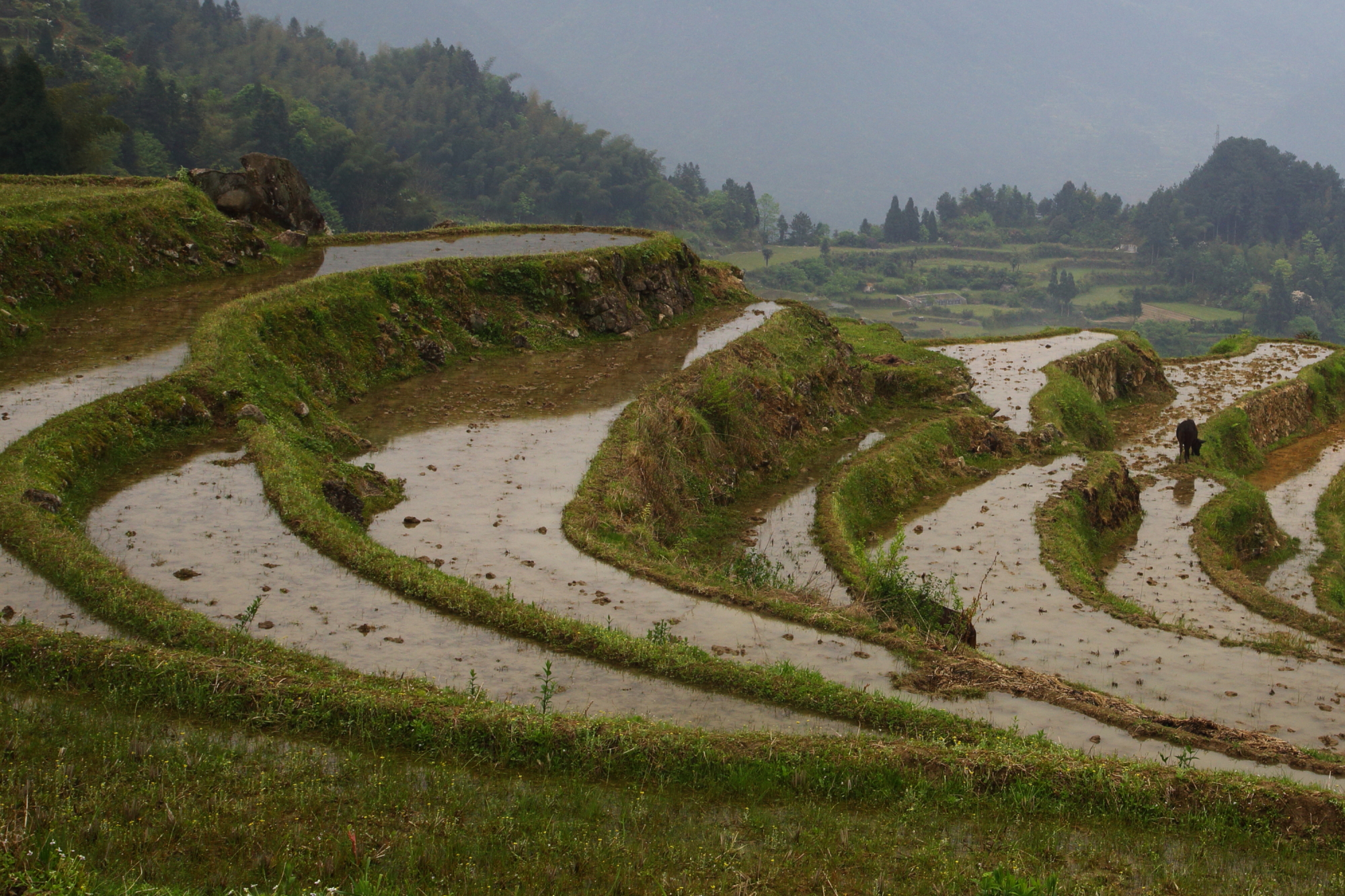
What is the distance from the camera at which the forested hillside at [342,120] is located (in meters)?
99.4

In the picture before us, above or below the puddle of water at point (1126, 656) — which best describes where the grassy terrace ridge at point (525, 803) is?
above

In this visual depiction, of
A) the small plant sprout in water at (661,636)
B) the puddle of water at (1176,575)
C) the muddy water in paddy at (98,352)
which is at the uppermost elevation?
the muddy water in paddy at (98,352)

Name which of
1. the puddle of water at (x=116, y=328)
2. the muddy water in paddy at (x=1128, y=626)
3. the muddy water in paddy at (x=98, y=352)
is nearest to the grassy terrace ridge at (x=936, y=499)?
the muddy water in paddy at (x=1128, y=626)

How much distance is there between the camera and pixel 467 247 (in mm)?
32812

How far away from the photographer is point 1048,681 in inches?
457

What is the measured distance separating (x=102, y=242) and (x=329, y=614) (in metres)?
18.6

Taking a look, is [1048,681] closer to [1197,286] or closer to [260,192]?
[260,192]

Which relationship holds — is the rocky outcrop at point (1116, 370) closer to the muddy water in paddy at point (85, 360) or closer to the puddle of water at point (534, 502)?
the puddle of water at point (534, 502)

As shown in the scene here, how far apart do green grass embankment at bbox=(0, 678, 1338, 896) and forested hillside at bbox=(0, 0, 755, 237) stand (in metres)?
61.3

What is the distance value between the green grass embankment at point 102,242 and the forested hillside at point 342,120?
35863 mm

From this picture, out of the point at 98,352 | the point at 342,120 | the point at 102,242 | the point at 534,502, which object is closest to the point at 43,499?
the point at 534,502

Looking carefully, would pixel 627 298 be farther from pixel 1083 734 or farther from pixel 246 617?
pixel 1083 734

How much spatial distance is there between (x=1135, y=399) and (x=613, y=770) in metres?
38.4

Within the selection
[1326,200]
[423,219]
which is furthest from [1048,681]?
[1326,200]
